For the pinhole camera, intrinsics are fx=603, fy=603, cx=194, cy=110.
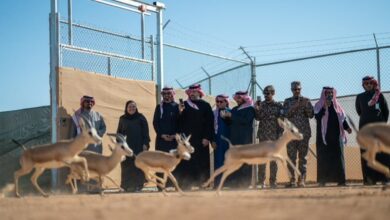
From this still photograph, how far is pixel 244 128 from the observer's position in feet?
45.5

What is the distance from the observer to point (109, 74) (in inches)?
603

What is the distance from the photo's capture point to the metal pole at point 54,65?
44.5 ft

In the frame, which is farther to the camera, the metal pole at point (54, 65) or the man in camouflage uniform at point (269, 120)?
the man in camouflage uniform at point (269, 120)

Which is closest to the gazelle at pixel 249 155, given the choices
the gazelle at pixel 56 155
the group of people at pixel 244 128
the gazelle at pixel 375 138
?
the gazelle at pixel 375 138

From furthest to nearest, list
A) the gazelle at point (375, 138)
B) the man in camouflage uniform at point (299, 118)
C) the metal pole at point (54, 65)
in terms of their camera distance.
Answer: the man in camouflage uniform at point (299, 118) < the metal pole at point (54, 65) < the gazelle at point (375, 138)

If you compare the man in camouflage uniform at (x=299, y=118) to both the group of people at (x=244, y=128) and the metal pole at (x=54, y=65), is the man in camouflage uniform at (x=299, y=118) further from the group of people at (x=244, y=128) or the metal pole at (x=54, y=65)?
the metal pole at (x=54, y=65)

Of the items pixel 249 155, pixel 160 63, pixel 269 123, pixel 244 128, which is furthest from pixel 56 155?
pixel 160 63

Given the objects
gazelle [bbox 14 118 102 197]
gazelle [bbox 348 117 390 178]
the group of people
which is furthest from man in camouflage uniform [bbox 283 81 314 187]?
gazelle [bbox 14 118 102 197]

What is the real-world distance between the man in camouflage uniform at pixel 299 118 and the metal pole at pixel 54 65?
17.2ft

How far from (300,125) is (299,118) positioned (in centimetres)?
17

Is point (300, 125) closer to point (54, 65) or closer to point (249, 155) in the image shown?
point (249, 155)

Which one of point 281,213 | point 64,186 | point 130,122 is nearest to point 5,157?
point 64,186

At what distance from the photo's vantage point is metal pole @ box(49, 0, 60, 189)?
1355 cm

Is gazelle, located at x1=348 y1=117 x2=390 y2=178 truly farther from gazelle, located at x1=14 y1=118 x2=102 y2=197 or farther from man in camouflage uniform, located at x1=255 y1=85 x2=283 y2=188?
gazelle, located at x1=14 y1=118 x2=102 y2=197
